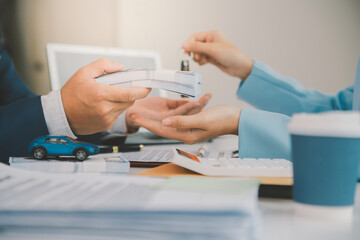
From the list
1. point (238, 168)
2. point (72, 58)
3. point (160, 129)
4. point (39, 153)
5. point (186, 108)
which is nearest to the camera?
point (238, 168)

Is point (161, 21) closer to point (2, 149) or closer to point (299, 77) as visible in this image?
point (299, 77)

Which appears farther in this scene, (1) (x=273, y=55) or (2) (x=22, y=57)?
(2) (x=22, y=57)

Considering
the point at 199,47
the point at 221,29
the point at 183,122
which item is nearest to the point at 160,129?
the point at 183,122

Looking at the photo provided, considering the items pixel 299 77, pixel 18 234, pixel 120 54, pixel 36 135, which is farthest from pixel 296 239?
pixel 299 77

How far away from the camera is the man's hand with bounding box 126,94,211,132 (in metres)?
0.91

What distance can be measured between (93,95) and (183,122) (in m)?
0.17

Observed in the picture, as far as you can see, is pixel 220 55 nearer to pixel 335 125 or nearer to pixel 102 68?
pixel 102 68

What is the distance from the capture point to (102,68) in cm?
64

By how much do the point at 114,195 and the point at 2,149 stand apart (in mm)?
481

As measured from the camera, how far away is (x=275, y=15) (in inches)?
75.7

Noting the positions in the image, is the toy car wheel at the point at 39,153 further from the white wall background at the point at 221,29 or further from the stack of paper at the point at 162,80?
the white wall background at the point at 221,29

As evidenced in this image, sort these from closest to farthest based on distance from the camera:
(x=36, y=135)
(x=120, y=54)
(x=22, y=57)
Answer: (x=36, y=135), (x=120, y=54), (x=22, y=57)

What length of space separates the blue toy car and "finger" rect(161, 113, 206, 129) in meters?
0.14

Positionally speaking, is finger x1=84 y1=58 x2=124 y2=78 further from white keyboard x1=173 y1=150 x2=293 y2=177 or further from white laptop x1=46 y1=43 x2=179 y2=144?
white laptop x1=46 y1=43 x2=179 y2=144
